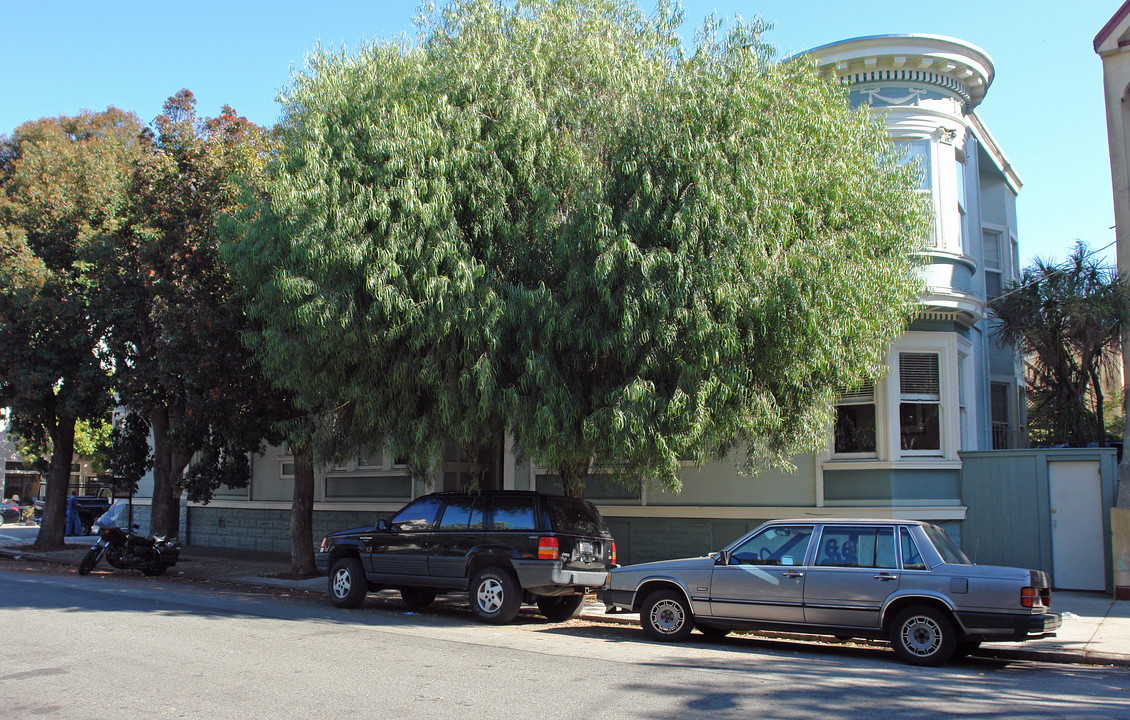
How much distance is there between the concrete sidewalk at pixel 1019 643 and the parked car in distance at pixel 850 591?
974 millimetres

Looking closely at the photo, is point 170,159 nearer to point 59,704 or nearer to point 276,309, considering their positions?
point 276,309

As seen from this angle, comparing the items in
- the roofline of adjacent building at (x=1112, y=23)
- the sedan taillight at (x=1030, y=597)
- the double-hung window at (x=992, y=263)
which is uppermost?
the roofline of adjacent building at (x=1112, y=23)

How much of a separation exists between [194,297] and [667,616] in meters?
10.3

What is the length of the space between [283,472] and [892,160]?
53.7 feet

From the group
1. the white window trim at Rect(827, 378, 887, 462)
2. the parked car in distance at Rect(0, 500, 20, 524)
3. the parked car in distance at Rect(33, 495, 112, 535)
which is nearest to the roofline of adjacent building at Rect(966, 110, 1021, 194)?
the white window trim at Rect(827, 378, 887, 462)

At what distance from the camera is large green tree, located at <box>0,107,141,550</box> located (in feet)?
58.7

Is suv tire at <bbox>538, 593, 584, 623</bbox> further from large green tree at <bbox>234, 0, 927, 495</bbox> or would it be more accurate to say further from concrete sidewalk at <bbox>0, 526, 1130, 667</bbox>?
large green tree at <bbox>234, 0, 927, 495</bbox>

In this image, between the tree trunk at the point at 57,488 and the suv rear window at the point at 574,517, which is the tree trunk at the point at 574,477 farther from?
the tree trunk at the point at 57,488

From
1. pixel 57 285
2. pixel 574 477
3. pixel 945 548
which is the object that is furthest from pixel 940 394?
pixel 57 285

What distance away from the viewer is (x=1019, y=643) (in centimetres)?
985

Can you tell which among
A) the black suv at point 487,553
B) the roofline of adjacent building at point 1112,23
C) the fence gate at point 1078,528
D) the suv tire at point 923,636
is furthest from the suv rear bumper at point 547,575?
the roofline of adjacent building at point 1112,23

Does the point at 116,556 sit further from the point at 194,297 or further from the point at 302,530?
the point at 194,297

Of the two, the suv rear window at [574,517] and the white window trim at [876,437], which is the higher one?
the white window trim at [876,437]

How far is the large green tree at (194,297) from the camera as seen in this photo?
1513cm
